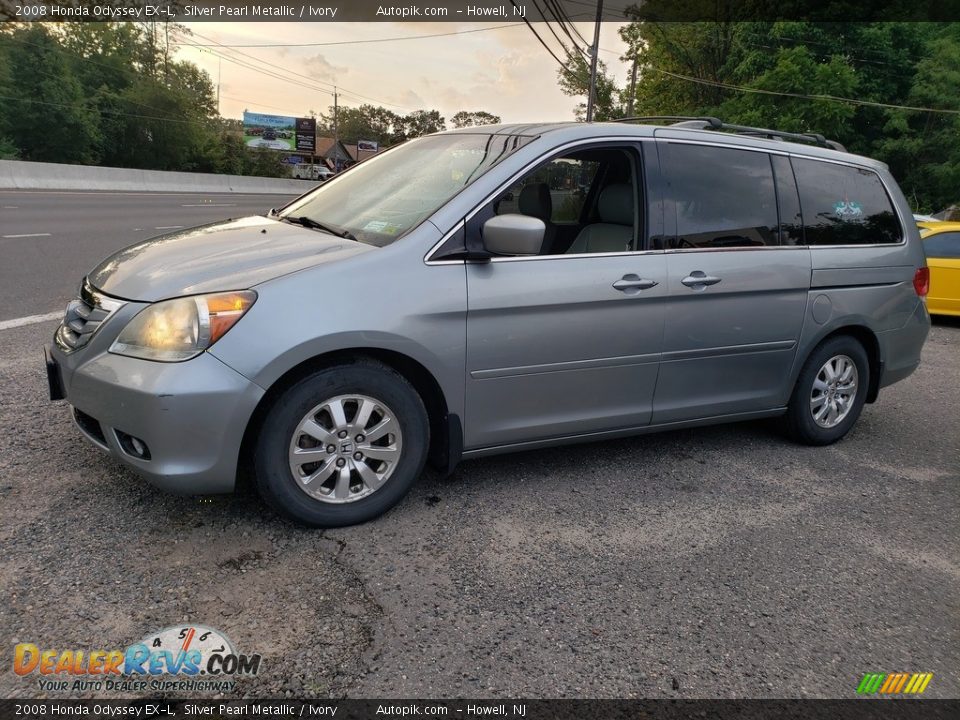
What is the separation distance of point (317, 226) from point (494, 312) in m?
1.09

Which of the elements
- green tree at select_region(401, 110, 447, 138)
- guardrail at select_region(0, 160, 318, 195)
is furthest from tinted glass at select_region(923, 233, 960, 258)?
green tree at select_region(401, 110, 447, 138)

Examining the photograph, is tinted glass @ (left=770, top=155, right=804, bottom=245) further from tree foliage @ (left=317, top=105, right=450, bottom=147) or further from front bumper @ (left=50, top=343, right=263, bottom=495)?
tree foliage @ (left=317, top=105, right=450, bottom=147)

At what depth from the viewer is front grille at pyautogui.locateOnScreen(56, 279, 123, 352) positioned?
123 inches

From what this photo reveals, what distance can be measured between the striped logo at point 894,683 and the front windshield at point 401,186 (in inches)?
97.7

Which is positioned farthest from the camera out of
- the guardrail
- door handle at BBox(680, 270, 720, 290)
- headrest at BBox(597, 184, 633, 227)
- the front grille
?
the guardrail

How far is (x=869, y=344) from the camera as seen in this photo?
4.99 m

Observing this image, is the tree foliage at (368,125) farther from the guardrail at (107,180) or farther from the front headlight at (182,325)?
the front headlight at (182,325)

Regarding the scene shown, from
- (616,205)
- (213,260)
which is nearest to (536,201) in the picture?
(616,205)

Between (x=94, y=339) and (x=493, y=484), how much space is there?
77.0 inches

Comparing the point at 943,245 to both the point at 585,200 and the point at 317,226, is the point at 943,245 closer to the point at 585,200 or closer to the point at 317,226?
the point at 585,200

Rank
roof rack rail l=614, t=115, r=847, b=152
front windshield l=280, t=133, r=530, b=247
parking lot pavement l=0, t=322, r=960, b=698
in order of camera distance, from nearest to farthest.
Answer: parking lot pavement l=0, t=322, r=960, b=698, front windshield l=280, t=133, r=530, b=247, roof rack rail l=614, t=115, r=847, b=152

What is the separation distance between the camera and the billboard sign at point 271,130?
8025 centimetres

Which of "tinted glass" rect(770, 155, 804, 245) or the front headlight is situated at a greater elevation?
"tinted glass" rect(770, 155, 804, 245)
